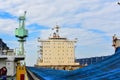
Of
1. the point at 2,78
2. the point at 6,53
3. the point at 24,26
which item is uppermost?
the point at 24,26

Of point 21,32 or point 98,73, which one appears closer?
point 98,73

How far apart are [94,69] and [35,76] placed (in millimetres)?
3967

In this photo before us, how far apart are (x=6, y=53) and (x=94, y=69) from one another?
3200cm

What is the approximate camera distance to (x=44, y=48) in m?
141

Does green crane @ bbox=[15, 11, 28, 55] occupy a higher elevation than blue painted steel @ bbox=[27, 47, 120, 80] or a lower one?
higher

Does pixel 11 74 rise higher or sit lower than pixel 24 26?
lower

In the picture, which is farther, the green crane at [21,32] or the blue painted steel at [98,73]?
the green crane at [21,32]

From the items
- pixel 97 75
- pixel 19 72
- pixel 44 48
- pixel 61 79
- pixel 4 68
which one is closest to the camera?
pixel 97 75

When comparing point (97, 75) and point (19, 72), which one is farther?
point (19, 72)

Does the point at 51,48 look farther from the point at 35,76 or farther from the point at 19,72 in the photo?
the point at 35,76

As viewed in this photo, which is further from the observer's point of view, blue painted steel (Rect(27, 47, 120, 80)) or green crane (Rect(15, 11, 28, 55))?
green crane (Rect(15, 11, 28, 55))

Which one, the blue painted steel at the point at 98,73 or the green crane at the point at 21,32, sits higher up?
the green crane at the point at 21,32

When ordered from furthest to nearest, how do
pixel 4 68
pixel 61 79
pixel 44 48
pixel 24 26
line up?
pixel 44 48
pixel 24 26
pixel 4 68
pixel 61 79

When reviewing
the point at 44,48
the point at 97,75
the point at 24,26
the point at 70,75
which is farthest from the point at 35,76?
the point at 44,48
